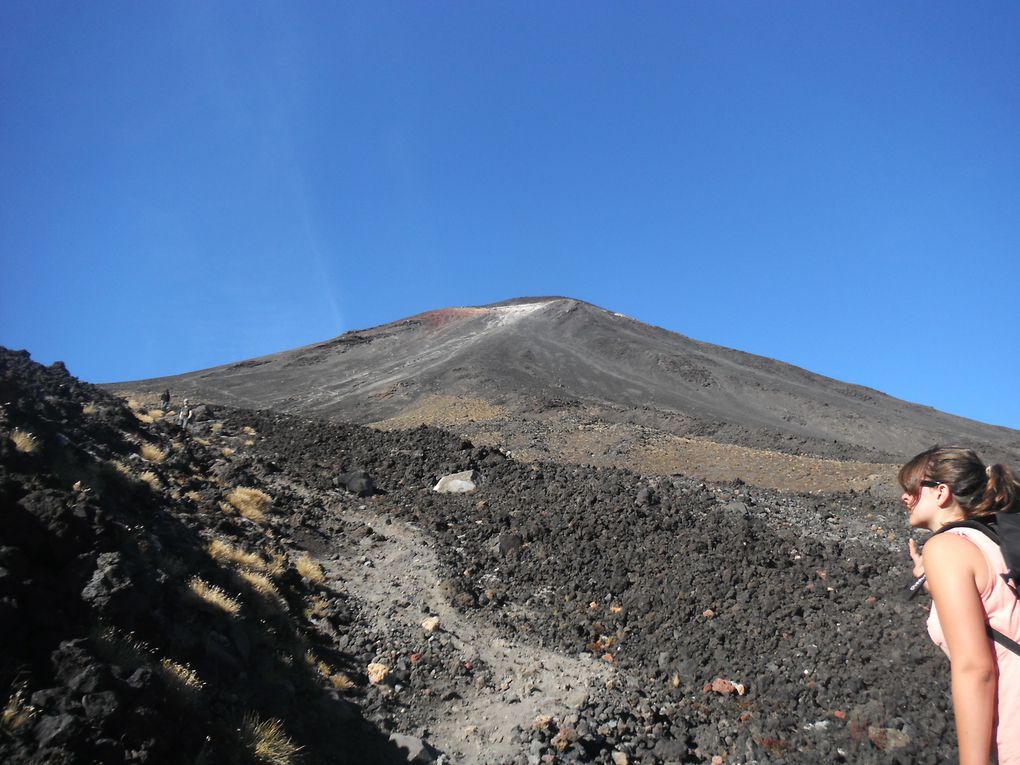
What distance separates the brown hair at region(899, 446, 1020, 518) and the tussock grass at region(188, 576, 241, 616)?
16.8 feet

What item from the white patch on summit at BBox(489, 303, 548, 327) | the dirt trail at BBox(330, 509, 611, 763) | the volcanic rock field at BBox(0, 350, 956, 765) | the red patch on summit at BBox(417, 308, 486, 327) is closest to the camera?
the volcanic rock field at BBox(0, 350, 956, 765)

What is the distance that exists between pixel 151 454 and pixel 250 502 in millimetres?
1923

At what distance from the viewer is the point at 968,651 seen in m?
1.93

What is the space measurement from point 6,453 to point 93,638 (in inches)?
94.8

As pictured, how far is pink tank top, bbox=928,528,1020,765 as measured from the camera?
1965 mm

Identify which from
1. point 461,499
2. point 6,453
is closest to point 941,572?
point 6,453

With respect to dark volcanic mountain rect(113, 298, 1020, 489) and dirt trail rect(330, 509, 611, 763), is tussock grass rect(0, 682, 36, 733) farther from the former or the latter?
dark volcanic mountain rect(113, 298, 1020, 489)

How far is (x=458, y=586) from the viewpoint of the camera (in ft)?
28.2

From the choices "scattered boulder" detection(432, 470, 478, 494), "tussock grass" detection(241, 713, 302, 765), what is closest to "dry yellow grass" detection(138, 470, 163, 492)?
"scattered boulder" detection(432, 470, 478, 494)

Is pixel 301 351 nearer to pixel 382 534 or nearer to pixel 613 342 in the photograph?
pixel 613 342

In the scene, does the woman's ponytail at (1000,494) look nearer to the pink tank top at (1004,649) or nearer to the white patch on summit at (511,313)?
the pink tank top at (1004,649)

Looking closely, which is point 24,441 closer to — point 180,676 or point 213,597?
point 213,597

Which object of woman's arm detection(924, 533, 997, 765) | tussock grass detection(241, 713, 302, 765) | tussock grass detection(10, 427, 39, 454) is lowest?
tussock grass detection(241, 713, 302, 765)

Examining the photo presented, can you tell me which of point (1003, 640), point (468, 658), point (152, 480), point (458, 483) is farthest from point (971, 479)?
point (458, 483)
